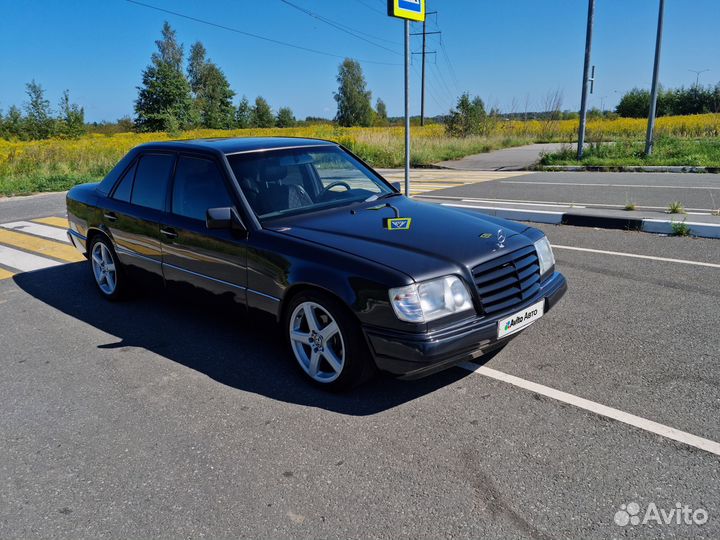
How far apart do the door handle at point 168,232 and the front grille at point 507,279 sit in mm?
2567

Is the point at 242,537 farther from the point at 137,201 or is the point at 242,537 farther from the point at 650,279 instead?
the point at 650,279

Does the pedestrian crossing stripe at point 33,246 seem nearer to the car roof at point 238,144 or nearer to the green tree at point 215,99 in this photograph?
the car roof at point 238,144

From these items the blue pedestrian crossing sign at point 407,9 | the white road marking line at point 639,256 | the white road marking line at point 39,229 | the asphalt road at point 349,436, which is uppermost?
the blue pedestrian crossing sign at point 407,9

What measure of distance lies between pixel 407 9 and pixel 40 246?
21.9 ft

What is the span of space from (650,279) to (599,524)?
394 cm

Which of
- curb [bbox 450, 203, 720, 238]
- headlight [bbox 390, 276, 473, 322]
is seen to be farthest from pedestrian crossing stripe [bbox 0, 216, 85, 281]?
headlight [bbox 390, 276, 473, 322]

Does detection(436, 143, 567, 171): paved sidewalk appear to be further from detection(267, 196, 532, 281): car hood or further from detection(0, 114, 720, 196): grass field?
detection(267, 196, 532, 281): car hood

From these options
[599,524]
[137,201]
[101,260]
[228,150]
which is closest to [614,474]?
[599,524]

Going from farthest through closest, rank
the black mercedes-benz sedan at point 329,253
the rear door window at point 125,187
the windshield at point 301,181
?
the rear door window at point 125,187
the windshield at point 301,181
the black mercedes-benz sedan at point 329,253

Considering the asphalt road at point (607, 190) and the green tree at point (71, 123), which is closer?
the asphalt road at point (607, 190)

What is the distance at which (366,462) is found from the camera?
2.81 metres

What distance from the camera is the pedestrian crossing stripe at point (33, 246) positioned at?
7.28m

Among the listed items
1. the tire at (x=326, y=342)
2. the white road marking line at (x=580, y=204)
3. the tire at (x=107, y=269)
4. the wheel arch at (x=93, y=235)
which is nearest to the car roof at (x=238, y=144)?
the wheel arch at (x=93, y=235)

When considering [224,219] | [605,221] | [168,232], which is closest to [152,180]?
[168,232]
